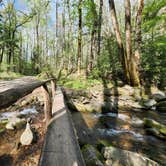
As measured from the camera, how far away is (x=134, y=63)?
39.9 feet

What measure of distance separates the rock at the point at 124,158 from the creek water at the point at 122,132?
0.95m

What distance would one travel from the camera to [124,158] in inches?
154

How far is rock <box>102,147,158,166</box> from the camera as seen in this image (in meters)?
3.80

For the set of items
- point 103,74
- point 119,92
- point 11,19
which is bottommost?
point 119,92

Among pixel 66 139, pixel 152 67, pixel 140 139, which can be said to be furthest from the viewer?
pixel 152 67

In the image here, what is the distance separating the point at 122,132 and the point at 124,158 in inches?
101

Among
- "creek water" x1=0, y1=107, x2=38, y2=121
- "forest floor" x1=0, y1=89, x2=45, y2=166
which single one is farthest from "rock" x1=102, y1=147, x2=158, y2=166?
"creek water" x1=0, y1=107, x2=38, y2=121

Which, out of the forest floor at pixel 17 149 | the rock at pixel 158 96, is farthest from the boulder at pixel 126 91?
the forest floor at pixel 17 149

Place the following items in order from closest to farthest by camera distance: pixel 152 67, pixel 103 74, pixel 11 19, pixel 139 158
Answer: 1. pixel 139 158
2. pixel 152 67
3. pixel 103 74
4. pixel 11 19

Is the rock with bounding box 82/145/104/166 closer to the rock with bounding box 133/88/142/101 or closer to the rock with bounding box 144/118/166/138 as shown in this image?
the rock with bounding box 144/118/166/138

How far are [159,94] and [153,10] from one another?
300 inches

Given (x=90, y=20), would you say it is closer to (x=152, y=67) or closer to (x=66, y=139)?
(x=152, y=67)

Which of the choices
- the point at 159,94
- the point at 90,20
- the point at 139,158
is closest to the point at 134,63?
the point at 159,94

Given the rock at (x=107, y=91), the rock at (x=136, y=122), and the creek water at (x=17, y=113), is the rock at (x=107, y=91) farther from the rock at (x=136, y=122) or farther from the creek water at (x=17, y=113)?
the creek water at (x=17, y=113)
